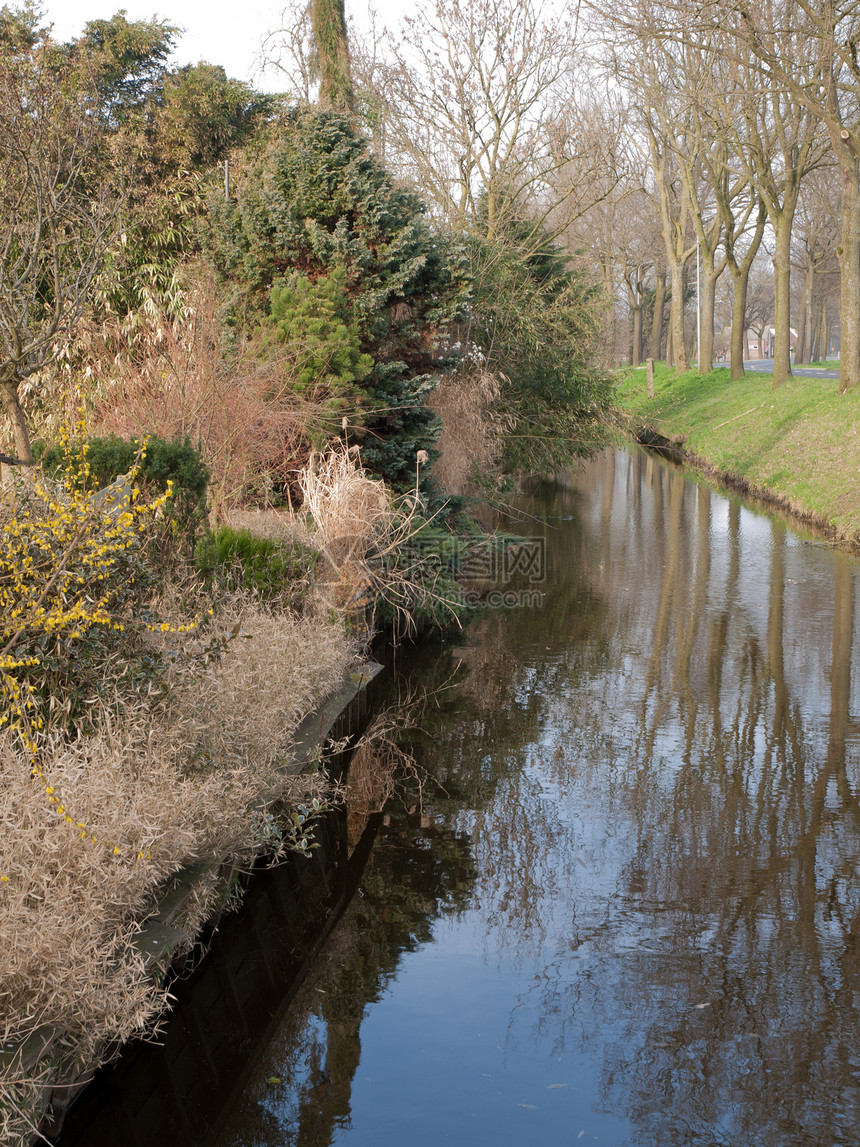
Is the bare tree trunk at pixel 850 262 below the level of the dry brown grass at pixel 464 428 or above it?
above

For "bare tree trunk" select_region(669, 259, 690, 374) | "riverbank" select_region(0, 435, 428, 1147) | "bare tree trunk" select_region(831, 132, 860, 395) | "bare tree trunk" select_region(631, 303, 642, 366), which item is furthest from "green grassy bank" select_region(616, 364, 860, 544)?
"bare tree trunk" select_region(631, 303, 642, 366)

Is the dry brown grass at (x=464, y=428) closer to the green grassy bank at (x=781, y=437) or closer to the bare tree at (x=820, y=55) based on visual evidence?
the green grassy bank at (x=781, y=437)

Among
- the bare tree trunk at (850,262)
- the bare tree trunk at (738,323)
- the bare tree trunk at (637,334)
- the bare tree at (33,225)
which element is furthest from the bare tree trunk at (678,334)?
the bare tree at (33,225)

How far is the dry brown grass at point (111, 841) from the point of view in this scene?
3.82 m

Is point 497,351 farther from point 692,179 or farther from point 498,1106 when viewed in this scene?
point 692,179

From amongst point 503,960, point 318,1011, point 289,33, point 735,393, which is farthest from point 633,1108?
point 735,393

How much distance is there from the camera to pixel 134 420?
38.1 ft

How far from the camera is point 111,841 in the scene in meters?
4.39

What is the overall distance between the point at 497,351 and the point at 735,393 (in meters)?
16.5

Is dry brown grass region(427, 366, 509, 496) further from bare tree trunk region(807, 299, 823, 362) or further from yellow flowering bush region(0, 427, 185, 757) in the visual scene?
bare tree trunk region(807, 299, 823, 362)

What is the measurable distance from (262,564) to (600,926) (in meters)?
5.02

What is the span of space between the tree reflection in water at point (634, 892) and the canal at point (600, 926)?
1 centimetres

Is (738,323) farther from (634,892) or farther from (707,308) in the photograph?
(634,892)

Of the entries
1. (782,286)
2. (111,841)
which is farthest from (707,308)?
(111,841)
